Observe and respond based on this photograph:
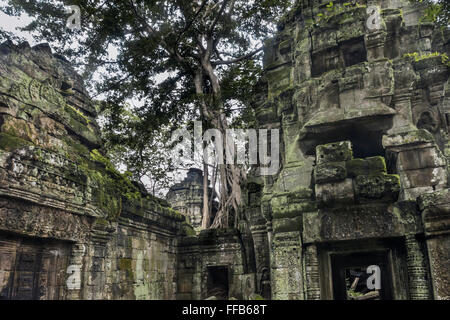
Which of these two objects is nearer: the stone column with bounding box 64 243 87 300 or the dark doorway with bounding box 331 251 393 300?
the stone column with bounding box 64 243 87 300

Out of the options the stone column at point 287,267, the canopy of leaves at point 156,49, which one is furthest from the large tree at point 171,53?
the stone column at point 287,267

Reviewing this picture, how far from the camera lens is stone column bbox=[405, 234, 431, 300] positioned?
16.8ft

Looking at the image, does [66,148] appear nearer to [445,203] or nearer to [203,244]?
[203,244]

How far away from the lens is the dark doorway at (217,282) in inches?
377

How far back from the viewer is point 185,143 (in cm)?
2016

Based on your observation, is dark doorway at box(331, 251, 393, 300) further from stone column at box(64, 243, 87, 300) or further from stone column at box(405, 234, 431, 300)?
stone column at box(64, 243, 87, 300)

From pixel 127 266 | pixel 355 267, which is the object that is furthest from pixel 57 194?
pixel 355 267

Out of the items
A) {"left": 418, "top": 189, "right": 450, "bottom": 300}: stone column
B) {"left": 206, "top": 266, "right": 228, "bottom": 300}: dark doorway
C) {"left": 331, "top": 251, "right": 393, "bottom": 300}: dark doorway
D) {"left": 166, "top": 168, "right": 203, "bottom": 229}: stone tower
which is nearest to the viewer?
{"left": 418, "top": 189, "right": 450, "bottom": 300}: stone column

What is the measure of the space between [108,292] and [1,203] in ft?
8.90

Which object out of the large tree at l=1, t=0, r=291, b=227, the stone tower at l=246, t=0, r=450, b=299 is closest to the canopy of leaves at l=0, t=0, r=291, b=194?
the large tree at l=1, t=0, r=291, b=227

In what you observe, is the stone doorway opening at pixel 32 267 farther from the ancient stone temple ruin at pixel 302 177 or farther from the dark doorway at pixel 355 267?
the dark doorway at pixel 355 267

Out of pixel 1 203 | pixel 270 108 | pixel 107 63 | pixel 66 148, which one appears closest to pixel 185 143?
pixel 107 63

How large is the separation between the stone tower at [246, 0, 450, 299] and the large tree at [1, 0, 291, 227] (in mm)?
3352

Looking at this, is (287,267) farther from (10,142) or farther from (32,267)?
(10,142)
